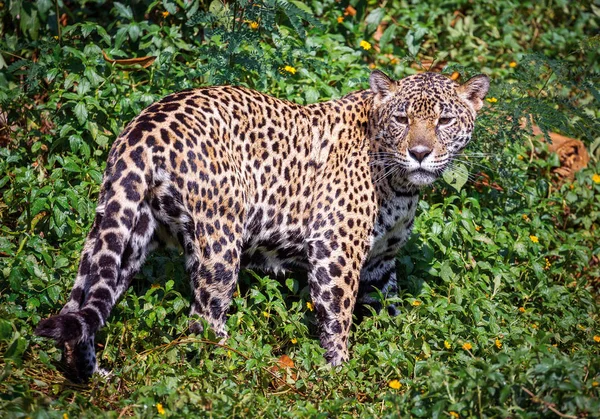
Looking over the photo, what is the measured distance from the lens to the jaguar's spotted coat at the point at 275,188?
620 centimetres

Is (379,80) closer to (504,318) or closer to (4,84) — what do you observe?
(504,318)

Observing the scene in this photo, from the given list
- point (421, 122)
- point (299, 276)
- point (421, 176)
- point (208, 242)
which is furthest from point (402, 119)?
point (208, 242)

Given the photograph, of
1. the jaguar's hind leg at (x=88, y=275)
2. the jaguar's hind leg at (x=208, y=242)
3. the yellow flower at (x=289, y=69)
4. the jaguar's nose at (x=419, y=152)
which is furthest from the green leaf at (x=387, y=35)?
the jaguar's hind leg at (x=88, y=275)

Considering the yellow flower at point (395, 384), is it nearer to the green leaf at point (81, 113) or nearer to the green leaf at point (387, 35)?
the green leaf at point (81, 113)

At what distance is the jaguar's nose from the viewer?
702cm

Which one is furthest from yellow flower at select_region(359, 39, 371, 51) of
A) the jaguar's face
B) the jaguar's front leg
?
the jaguar's front leg

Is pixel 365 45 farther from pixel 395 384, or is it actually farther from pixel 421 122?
pixel 395 384

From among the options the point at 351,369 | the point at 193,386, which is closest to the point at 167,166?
the point at 193,386

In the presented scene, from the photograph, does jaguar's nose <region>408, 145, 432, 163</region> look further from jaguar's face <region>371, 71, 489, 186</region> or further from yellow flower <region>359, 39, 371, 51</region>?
yellow flower <region>359, 39, 371, 51</region>

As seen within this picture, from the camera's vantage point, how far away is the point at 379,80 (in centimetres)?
741

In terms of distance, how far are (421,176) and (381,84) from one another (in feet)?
3.04

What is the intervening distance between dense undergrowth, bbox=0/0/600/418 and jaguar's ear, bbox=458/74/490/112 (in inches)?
39.7

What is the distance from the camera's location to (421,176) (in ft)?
23.3

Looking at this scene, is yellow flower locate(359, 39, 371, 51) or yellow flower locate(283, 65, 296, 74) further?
yellow flower locate(359, 39, 371, 51)
